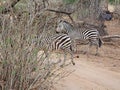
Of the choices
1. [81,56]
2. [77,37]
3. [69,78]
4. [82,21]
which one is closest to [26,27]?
[69,78]

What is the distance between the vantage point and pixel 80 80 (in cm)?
859

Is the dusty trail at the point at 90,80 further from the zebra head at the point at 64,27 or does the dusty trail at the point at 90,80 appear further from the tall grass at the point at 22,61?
the zebra head at the point at 64,27

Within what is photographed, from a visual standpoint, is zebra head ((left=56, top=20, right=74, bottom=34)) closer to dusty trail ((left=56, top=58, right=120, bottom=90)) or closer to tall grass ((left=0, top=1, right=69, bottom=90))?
dusty trail ((left=56, top=58, right=120, bottom=90))

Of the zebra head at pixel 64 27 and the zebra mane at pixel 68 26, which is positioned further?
the zebra mane at pixel 68 26

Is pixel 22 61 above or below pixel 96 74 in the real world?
above

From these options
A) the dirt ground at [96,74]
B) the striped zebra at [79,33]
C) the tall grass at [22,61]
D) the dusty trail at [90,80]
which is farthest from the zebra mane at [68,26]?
the tall grass at [22,61]

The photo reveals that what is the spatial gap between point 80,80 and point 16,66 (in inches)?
119

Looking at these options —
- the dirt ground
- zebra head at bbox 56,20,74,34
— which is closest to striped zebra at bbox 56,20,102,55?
zebra head at bbox 56,20,74,34

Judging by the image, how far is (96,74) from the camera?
392 inches

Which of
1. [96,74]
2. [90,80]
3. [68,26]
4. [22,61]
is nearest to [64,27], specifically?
[68,26]

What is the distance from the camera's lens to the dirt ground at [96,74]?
8031 mm

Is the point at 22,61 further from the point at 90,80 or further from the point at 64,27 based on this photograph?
the point at 64,27

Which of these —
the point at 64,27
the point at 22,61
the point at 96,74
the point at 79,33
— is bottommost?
the point at 96,74

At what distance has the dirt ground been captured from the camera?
803cm
